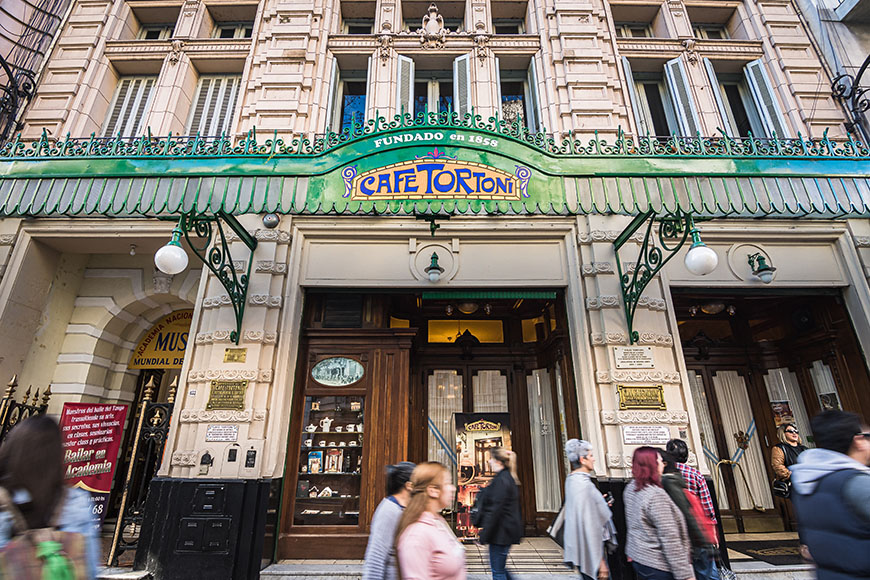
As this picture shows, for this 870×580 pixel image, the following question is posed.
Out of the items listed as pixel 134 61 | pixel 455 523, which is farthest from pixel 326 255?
pixel 134 61

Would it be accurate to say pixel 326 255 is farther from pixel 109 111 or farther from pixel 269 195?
pixel 109 111

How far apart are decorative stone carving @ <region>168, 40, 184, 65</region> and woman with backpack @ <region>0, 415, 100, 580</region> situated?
10.1 metres

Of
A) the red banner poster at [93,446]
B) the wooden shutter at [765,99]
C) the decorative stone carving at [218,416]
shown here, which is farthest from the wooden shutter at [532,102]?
the red banner poster at [93,446]

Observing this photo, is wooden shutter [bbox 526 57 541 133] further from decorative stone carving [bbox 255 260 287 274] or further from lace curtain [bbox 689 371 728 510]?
lace curtain [bbox 689 371 728 510]

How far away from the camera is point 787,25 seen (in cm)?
931

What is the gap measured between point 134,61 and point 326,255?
280 inches

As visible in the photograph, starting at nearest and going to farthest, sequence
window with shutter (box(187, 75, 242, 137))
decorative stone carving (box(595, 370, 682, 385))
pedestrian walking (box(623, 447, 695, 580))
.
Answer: pedestrian walking (box(623, 447, 695, 580)), decorative stone carving (box(595, 370, 682, 385)), window with shutter (box(187, 75, 242, 137))

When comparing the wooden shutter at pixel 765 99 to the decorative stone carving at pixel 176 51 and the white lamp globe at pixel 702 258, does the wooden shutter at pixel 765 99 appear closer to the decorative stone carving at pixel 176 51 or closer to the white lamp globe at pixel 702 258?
the white lamp globe at pixel 702 258

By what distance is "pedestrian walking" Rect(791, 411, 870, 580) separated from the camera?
2264 mm

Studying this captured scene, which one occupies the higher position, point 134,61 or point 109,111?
point 134,61

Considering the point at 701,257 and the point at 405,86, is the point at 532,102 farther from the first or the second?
the point at 701,257

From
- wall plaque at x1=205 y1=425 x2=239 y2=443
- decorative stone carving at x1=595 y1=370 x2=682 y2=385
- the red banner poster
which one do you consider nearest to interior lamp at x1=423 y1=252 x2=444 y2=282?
decorative stone carving at x1=595 y1=370 x2=682 y2=385

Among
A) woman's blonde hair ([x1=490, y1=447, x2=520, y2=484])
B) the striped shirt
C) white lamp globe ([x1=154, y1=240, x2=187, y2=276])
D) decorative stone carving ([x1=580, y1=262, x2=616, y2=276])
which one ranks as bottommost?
the striped shirt

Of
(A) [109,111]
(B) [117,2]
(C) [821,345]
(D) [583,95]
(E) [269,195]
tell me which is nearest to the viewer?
(E) [269,195]
